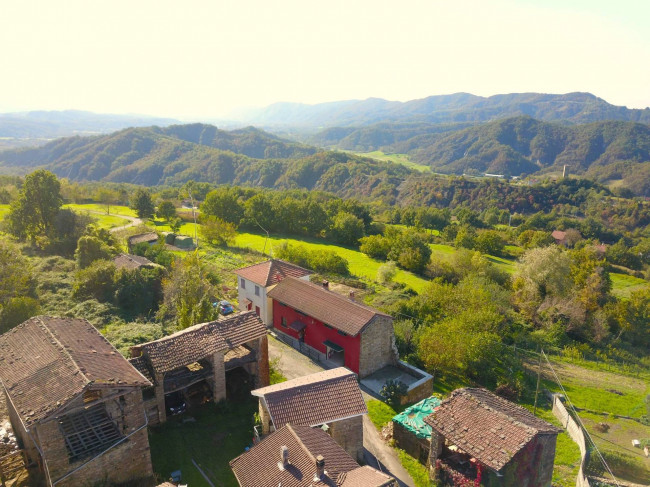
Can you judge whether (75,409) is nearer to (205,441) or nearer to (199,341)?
(205,441)

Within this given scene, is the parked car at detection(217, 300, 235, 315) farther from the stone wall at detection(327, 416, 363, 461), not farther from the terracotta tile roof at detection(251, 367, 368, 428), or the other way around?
the stone wall at detection(327, 416, 363, 461)

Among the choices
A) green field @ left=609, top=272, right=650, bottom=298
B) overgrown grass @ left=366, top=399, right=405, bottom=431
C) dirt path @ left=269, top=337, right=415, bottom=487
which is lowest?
green field @ left=609, top=272, right=650, bottom=298

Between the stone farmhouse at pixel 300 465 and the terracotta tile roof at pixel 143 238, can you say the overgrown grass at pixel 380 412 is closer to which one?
the stone farmhouse at pixel 300 465

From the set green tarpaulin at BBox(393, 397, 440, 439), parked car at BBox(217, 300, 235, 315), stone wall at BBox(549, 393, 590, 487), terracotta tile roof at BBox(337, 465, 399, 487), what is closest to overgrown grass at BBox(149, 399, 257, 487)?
terracotta tile roof at BBox(337, 465, 399, 487)

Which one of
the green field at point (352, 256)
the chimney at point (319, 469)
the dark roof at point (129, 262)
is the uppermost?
the chimney at point (319, 469)

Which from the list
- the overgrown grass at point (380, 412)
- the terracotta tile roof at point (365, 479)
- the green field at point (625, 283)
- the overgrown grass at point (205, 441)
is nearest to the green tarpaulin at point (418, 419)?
the overgrown grass at point (380, 412)

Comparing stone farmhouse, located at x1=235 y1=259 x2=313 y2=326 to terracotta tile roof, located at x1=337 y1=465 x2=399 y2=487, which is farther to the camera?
stone farmhouse, located at x1=235 y1=259 x2=313 y2=326

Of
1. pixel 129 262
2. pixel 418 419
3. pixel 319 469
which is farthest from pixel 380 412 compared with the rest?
pixel 129 262

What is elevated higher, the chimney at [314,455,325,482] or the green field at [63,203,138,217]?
the chimney at [314,455,325,482]
